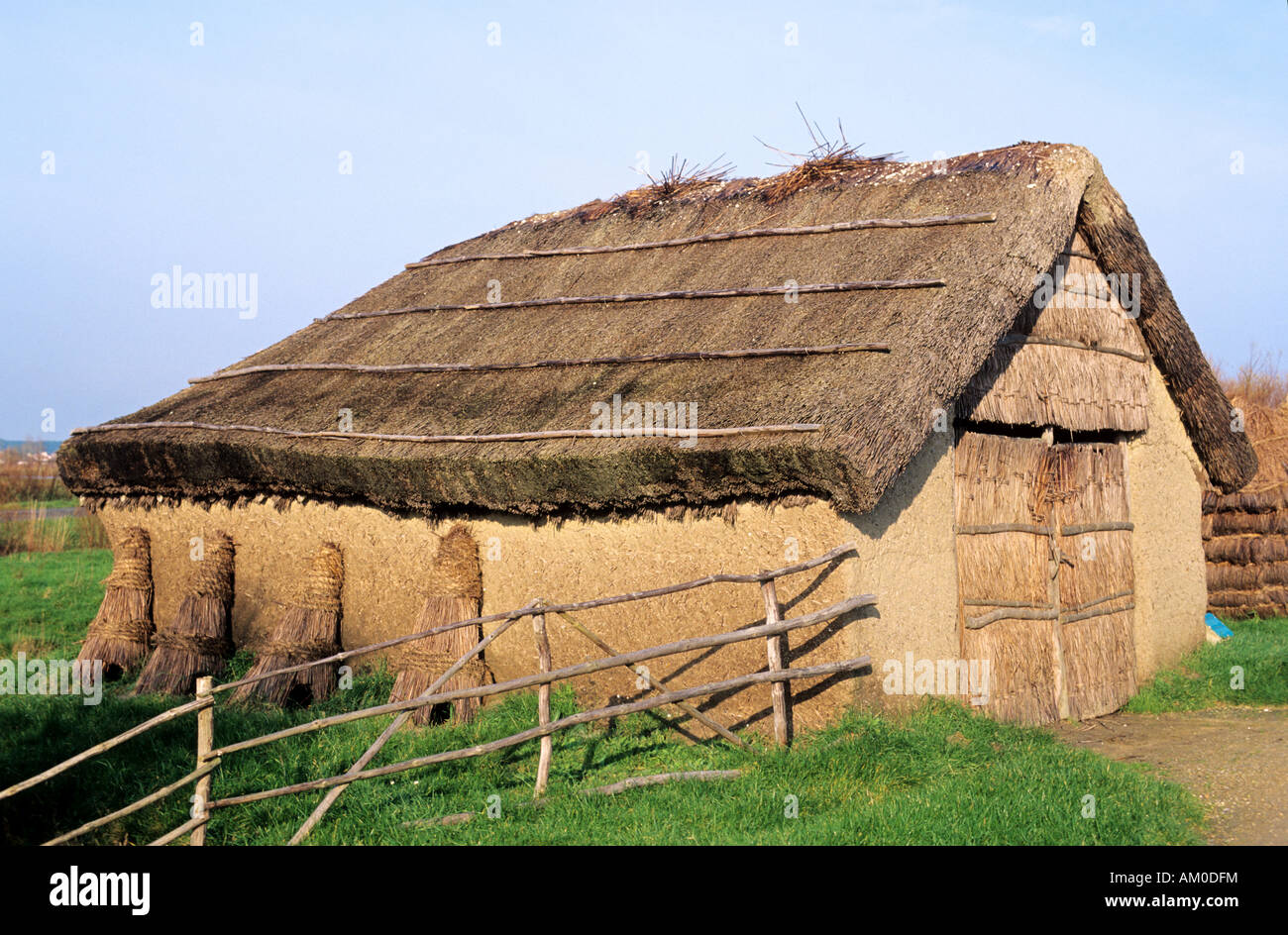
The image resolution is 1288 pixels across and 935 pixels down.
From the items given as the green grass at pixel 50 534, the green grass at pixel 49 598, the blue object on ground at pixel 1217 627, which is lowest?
the blue object on ground at pixel 1217 627

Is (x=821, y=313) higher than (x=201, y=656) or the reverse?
higher

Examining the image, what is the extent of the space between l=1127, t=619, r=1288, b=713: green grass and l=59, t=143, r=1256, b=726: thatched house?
247 millimetres

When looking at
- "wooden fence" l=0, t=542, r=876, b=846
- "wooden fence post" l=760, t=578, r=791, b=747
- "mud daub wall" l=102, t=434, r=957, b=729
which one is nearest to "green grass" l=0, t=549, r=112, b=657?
"mud daub wall" l=102, t=434, r=957, b=729

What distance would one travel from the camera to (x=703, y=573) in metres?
6.43

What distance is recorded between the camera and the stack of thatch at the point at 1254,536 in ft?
39.7

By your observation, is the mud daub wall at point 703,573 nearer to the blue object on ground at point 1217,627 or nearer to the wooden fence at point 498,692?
the wooden fence at point 498,692

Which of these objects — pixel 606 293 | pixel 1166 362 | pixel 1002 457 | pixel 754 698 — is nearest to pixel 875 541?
pixel 754 698

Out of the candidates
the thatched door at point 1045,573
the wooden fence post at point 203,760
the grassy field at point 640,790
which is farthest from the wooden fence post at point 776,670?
the wooden fence post at point 203,760

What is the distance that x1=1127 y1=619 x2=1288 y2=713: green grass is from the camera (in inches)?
316

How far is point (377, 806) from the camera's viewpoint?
210 inches

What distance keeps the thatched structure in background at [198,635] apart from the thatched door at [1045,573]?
5.67m

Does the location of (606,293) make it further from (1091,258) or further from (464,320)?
(1091,258)

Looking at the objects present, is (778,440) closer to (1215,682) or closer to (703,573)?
(703,573)

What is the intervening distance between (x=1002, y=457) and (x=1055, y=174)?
189 cm
